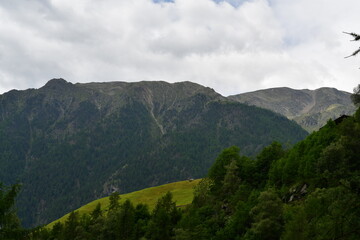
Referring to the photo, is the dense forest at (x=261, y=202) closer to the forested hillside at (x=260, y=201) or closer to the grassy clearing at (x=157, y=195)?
the forested hillside at (x=260, y=201)

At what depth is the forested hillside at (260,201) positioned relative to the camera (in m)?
47.5

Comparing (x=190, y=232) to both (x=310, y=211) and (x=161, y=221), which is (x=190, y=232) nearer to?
(x=161, y=221)

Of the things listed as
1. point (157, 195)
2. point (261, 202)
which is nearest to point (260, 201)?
point (261, 202)

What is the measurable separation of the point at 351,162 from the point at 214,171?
4679 centimetres

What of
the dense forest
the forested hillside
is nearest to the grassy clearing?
the forested hillside

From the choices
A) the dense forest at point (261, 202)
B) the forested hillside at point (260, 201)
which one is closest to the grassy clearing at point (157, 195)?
the forested hillside at point (260, 201)

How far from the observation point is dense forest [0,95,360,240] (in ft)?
119

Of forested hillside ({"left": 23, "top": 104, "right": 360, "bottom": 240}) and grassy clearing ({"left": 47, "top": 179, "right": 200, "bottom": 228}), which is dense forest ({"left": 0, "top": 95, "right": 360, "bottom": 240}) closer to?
forested hillside ({"left": 23, "top": 104, "right": 360, "bottom": 240})

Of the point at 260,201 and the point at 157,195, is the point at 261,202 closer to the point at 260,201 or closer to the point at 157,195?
the point at 260,201

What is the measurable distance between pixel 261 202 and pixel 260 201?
111 cm

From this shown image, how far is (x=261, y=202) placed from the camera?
51.8m

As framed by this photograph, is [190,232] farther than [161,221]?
No

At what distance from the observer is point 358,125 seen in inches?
2016

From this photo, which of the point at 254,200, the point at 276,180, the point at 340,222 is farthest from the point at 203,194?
the point at 340,222
